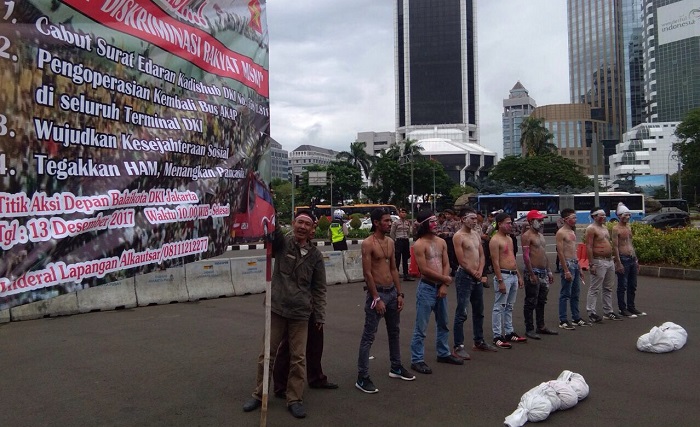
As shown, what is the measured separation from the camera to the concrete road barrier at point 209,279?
11.0 meters

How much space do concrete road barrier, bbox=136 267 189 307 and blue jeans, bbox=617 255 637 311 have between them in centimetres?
796

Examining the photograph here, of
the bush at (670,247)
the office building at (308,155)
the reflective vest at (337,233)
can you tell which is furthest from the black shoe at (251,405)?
the office building at (308,155)

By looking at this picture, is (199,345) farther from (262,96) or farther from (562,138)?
(562,138)

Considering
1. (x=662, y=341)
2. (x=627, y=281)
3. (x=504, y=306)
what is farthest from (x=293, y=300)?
(x=627, y=281)

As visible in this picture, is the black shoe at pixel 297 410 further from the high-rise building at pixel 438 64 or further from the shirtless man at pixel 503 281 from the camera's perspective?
the high-rise building at pixel 438 64

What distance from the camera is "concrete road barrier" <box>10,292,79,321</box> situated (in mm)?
8930

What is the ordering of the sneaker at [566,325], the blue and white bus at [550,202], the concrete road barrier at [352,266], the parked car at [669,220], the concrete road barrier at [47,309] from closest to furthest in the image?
1. the sneaker at [566,325]
2. the concrete road barrier at [47,309]
3. the concrete road barrier at [352,266]
4. the parked car at [669,220]
5. the blue and white bus at [550,202]

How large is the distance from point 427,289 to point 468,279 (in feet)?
3.07

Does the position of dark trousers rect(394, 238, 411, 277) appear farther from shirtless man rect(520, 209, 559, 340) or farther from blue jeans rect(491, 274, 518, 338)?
blue jeans rect(491, 274, 518, 338)

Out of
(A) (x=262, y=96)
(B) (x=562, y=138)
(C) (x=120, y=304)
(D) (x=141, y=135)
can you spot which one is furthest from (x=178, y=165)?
(B) (x=562, y=138)

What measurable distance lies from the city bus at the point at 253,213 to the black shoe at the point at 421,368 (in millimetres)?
2590

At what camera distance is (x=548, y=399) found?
15.1 feet

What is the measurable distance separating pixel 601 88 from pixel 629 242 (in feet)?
605

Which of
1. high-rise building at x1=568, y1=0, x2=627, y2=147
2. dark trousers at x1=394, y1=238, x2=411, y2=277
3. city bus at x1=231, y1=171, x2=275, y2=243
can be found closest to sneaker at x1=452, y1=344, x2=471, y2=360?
city bus at x1=231, y1=171, x2=275, y2=243
